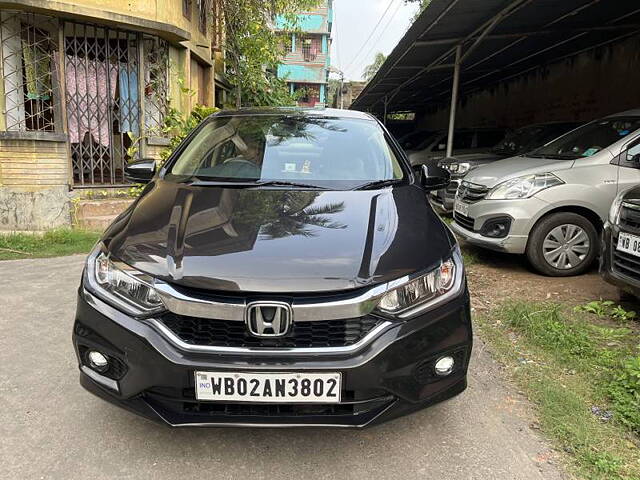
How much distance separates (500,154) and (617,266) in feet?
18.1

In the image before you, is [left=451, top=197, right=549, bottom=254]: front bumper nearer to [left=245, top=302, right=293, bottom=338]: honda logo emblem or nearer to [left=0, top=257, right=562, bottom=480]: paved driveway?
[left=0, top=257, right=562, bottom=480]: paved driveway

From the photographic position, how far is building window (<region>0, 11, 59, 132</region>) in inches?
264

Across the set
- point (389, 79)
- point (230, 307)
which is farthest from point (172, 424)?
point (389, 79)

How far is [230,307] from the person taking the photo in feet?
6.22

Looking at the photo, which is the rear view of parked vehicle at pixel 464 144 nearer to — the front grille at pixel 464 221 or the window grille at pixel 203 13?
the front grille at pixel 464 221

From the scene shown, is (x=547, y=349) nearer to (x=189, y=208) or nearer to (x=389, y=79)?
(x=189, y=208)

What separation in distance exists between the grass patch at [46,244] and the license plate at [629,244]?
5397 mm

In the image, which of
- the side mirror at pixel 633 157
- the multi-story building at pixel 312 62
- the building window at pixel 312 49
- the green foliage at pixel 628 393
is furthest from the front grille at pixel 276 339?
the building window at pixel 312 49

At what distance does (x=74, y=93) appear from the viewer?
7.27 meters

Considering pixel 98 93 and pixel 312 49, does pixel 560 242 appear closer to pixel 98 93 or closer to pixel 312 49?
pixel 98 93

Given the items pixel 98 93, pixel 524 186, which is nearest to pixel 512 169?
pixel 524 186

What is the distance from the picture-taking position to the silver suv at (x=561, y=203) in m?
4.69

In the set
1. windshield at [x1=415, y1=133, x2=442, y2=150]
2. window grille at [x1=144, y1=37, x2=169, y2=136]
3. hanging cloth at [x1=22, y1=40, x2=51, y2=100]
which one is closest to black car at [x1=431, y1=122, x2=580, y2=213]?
windshield at [x1=415, y1=133, x2=442, y2=150]

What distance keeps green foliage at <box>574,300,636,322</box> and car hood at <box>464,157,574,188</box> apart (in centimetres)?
140
